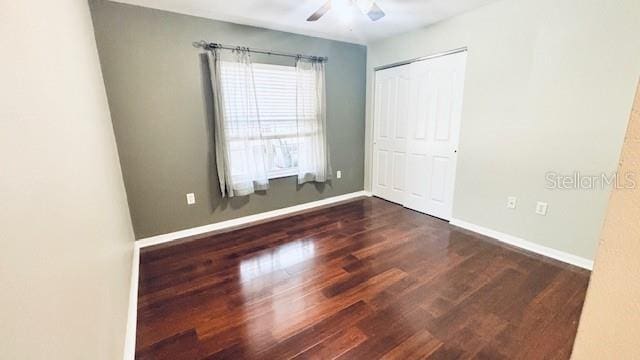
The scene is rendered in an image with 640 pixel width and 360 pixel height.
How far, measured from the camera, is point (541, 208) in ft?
7.96

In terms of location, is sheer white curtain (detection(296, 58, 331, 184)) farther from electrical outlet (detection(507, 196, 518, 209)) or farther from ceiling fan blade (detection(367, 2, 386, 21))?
electrical outlet (detection(507, 196, 518, 209))

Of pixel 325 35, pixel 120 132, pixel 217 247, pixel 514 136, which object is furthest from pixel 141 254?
pixel 514 136

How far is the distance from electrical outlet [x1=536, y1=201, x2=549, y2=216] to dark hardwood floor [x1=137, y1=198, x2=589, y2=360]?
403 mm

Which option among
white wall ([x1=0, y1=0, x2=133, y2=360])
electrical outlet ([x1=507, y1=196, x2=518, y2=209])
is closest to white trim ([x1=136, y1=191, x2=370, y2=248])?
white wall ([x1=0, y1=0, x2=133, y2=360])

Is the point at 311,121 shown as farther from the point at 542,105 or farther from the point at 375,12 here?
the point at 542,105

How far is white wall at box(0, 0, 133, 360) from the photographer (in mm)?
547

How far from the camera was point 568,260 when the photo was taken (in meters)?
2.29

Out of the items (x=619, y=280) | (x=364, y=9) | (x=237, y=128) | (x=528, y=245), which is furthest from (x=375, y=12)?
(x=528, y=245)

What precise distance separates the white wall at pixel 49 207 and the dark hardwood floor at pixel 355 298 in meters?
0.52

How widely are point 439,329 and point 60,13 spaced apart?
2.59 meters

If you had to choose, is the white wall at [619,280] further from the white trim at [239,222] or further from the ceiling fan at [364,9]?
the white trim at [239,222]

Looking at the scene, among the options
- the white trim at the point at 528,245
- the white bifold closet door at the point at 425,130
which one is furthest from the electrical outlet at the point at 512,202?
the white bifold closet door at the point at 425,130

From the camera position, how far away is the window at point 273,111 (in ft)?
9.50

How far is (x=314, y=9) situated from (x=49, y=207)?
103 inches
